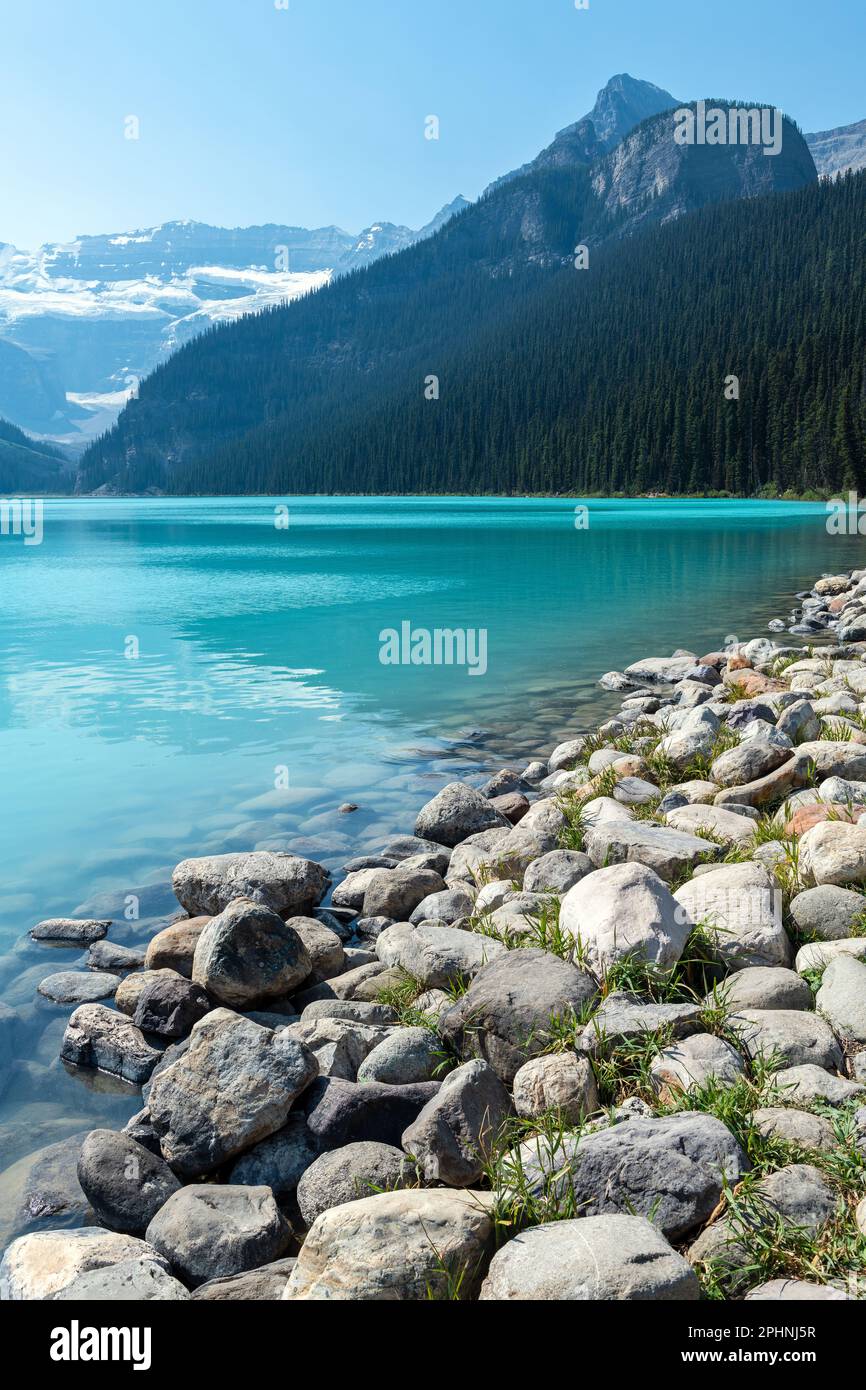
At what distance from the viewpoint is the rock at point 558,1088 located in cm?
343

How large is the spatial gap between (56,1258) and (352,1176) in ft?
3.30

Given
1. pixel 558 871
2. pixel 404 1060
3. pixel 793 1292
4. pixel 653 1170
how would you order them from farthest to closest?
pixel 558 871 < pixel 404 1060 < pixel 653 1170 < pixel 793 1292

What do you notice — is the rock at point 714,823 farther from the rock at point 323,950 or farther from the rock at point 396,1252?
the rock at point 396,1252

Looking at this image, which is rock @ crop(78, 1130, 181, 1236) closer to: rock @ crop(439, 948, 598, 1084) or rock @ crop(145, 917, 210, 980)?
rock @ crop(439, 948, 598, 1084)

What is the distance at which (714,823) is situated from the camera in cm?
614

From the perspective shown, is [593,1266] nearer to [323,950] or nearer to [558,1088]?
[558,1088]

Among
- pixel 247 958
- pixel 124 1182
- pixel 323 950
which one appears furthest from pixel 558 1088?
pixel 323 950

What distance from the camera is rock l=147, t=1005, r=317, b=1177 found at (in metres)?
3.74

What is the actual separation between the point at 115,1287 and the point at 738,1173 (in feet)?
6.41

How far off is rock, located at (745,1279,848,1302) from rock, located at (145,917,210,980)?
3748 millimetres

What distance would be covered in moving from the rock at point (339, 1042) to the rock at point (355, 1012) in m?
0.22

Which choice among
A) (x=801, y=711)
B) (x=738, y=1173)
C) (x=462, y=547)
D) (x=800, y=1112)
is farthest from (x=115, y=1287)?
(x=462, y=547)
